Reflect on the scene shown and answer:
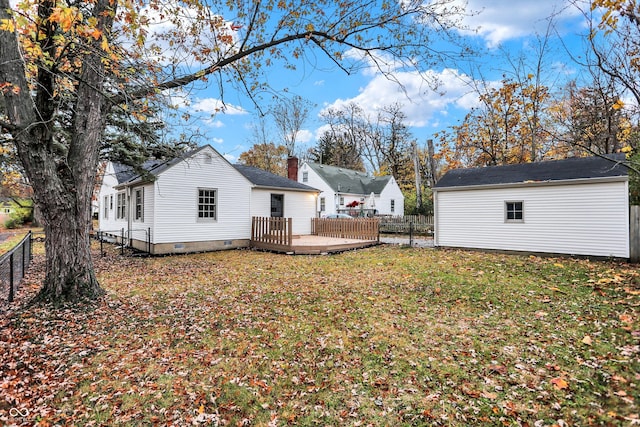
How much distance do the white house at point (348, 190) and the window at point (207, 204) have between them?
16229 mm

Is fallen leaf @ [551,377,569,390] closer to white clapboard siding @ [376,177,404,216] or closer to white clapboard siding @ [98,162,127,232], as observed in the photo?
white clapboard siding @ [98,162,127,232]

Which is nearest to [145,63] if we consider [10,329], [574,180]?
[10,329]

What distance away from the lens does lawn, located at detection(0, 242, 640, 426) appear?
10.1ft

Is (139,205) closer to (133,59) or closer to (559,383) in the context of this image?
(133,59)

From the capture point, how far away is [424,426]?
2875 mm

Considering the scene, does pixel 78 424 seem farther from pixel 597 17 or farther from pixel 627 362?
pixel 597 17

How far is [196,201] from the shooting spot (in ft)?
44.6

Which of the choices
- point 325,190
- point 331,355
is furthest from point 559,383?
point 325,190

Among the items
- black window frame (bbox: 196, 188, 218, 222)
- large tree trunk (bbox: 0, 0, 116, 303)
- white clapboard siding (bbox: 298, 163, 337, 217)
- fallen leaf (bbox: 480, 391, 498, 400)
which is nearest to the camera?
fallen leaf (bbox: 480, 391, 498, 400)

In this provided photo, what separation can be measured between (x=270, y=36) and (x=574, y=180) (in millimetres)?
11036

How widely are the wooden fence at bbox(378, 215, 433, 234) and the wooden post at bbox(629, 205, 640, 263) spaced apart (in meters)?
10.3

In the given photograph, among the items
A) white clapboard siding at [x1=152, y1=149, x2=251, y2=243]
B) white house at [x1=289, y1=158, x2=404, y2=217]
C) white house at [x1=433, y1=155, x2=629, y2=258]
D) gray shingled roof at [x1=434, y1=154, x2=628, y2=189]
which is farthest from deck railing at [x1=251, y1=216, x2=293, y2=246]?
white house at [x1=289, y1=158, x2=404, y2=217]

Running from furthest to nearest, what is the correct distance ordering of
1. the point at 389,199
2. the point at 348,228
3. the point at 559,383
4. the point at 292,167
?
the point at 389,199 → the point at 292,167 → the point at 348,228 → the point at 559,383

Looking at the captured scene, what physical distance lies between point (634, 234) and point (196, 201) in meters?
16.1
